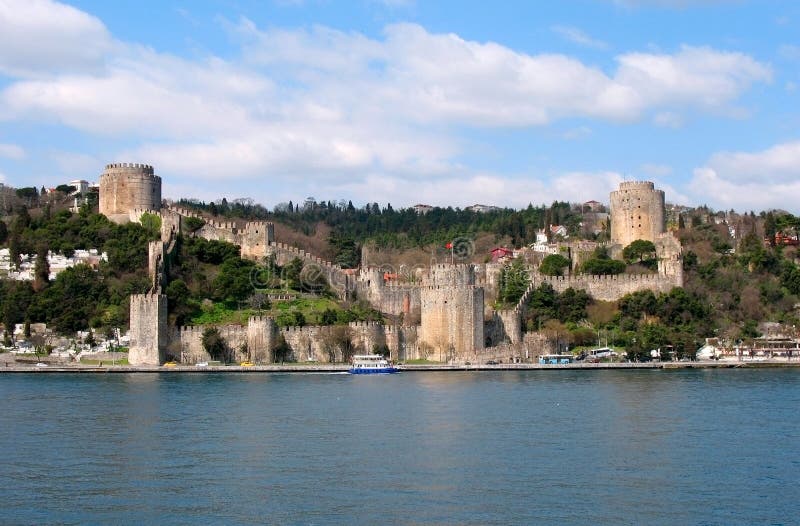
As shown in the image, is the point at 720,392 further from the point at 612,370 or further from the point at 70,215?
the point at 70,215

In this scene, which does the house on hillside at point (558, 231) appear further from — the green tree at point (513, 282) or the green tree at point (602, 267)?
the green tree at point (513, 282)

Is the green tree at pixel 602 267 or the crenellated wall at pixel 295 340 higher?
the green tree at pixel 602 267

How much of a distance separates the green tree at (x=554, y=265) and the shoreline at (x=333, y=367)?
7.53m

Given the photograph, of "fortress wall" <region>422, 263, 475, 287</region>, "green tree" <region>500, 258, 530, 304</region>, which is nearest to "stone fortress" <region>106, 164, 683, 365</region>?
"fortress wall" <region>422, 263, 475, 287</region>

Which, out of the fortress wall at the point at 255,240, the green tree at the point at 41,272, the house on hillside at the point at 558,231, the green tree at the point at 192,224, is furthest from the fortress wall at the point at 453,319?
the house on hillside at the point at 558,231

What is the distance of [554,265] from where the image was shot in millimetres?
51344

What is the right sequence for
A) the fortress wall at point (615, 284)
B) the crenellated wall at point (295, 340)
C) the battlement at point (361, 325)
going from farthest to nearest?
the fortress wall at point (615, 284), the battlement at point (361, 325), the crenellated wall at point (295, 340)

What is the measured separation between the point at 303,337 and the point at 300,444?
64.3 feet

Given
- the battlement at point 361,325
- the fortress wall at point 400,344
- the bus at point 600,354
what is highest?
the battlement at point 361,325

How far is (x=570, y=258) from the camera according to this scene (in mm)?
54281

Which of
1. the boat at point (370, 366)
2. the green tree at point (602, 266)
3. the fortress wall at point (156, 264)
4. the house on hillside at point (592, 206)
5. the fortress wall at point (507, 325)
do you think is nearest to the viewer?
the boat at point (370, 366)

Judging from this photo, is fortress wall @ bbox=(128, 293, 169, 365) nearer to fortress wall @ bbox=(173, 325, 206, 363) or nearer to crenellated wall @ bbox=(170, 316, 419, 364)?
crenellated wall @ bbox=(170, 316, 419, 364)

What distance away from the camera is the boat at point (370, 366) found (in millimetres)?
42188

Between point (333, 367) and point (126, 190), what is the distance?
14.4m
